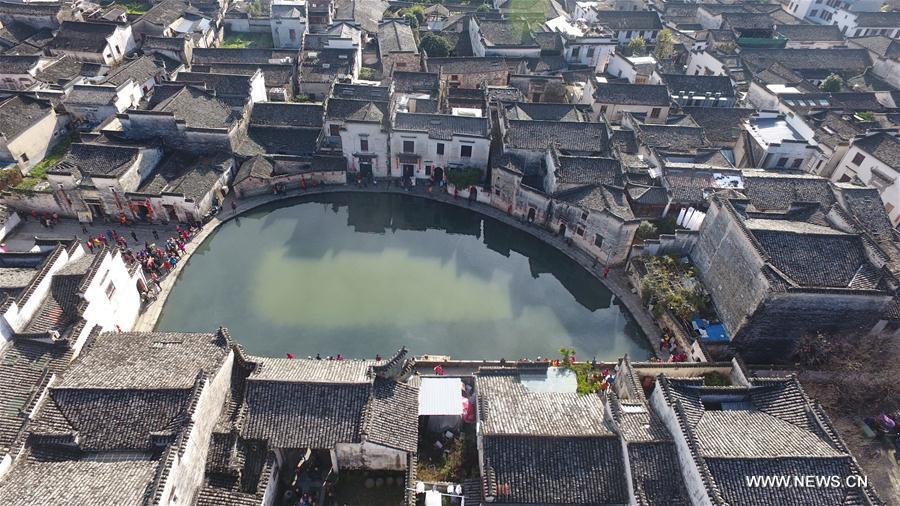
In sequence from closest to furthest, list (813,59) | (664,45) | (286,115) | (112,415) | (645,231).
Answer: (112,415) → (645,231) → (286,115) → (813,59) → (664,45)

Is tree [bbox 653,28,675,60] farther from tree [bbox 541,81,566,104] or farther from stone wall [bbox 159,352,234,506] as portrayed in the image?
stone wall [bbox 159,352,234,506]

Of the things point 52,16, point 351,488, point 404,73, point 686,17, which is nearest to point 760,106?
point 686,17

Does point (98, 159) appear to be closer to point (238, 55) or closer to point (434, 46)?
point (238, 55)

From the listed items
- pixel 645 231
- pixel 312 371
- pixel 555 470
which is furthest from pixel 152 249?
pixel 645 231

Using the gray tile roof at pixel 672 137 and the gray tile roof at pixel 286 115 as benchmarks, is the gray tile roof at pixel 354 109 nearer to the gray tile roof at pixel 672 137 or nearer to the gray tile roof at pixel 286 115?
the gray tile roof at pixel 286 115

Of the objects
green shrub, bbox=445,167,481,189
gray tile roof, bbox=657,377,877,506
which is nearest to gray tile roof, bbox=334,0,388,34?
green shrub, bbox=445,167,481,189
